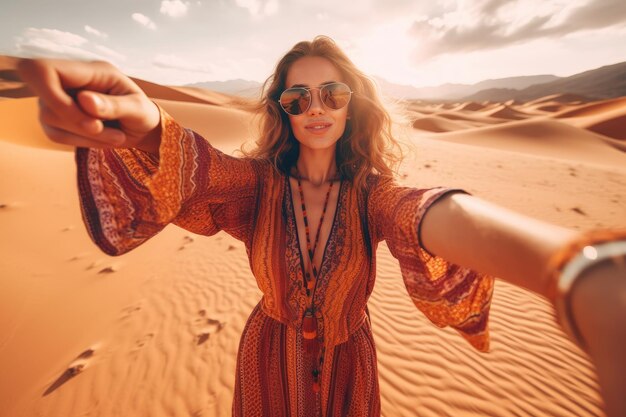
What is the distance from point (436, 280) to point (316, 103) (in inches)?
46.1

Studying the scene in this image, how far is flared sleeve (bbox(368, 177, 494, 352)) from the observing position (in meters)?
1.01

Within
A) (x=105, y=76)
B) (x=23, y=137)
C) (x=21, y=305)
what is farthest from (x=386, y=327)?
(x=23, y=137)

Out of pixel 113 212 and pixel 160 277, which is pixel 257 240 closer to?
pixel 113 212

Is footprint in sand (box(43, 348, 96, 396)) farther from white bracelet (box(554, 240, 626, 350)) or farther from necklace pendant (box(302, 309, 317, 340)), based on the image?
white bracelet (box(554, 240, 626, 350))

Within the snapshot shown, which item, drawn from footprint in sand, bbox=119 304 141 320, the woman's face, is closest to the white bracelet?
the woman's face

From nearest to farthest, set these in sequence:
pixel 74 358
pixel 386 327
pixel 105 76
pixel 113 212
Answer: pixel 105 76
pixel 113 212
pixel 74 358
pixel 386 327

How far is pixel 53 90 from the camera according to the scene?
0.63 meters

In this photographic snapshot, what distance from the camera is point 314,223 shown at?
157 centimetres

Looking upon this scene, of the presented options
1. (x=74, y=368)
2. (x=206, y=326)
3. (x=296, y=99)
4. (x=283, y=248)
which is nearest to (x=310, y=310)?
(x=283, y=248)

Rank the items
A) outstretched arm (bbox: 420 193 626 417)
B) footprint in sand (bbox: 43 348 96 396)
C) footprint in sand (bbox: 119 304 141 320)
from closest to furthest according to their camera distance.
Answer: outstretched arm (bbox: 420 193 626 417)
footprint in sand (bbox: 43 348 96 396)
footprint in sand (bbox: 119 304 141 320)

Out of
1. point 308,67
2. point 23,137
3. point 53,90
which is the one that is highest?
point 308,67

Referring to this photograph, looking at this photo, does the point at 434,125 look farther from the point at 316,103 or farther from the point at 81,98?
the point at 81,98

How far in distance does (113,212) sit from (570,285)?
126 centimetres

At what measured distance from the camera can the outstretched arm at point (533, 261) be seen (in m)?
0.43
